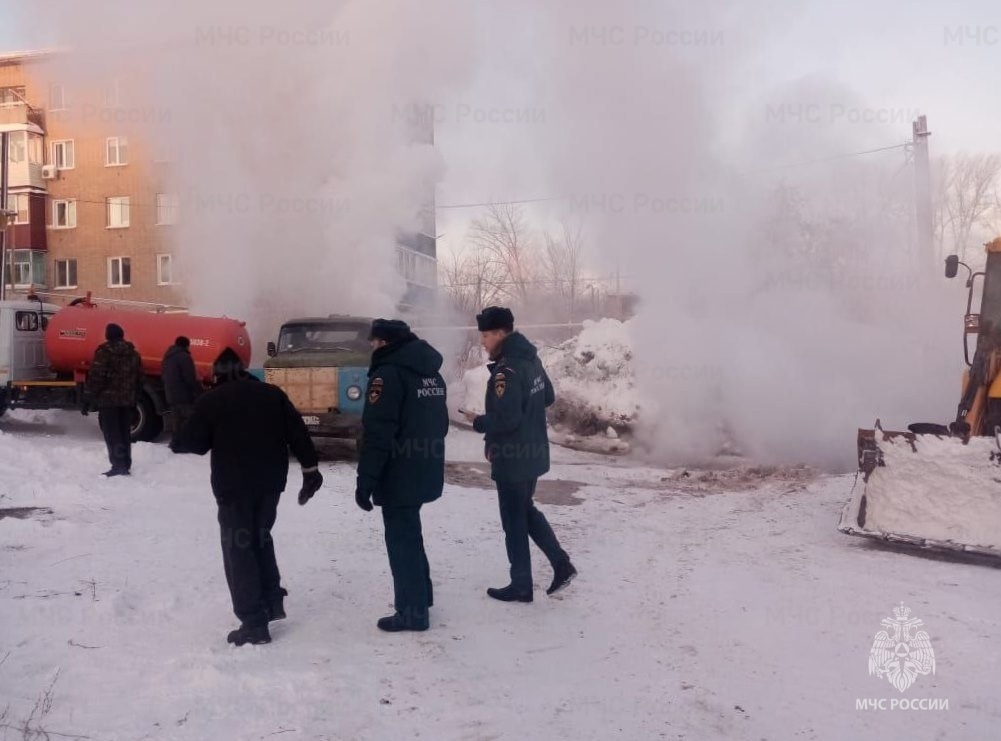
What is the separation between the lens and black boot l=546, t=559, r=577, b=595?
504 centimetres

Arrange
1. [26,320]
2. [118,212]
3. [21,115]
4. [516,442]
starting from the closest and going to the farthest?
[516,442] → [26,320] → [118,212] → [21,115]

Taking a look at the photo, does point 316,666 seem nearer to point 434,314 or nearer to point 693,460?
point 693,460

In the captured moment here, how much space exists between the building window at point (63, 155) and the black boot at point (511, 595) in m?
31.7

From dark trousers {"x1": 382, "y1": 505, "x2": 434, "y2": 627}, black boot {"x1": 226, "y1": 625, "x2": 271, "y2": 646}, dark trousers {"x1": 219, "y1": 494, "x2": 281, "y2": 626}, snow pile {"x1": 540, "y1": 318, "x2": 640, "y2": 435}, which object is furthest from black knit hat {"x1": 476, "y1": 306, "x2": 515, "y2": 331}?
snow pile {"x1": 540, "y1": 318, "x2": 640, "y2": 435}

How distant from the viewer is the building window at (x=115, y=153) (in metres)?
29.2

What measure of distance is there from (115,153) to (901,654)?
31.9m

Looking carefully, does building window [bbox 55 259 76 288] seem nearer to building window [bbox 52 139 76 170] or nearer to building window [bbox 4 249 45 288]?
building window [bbox 4 249 45 288]

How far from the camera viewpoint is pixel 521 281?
34.9 m

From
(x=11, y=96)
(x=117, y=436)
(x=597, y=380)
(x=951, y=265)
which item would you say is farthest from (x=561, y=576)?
(x=11, y=96)

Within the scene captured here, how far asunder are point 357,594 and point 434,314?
14.5m

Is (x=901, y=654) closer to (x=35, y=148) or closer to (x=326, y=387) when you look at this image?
(x=326, y=387)

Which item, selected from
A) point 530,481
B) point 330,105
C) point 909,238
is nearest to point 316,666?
point 530,481

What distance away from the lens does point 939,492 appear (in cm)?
615

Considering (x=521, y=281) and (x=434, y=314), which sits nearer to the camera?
(x=434, y=314)
